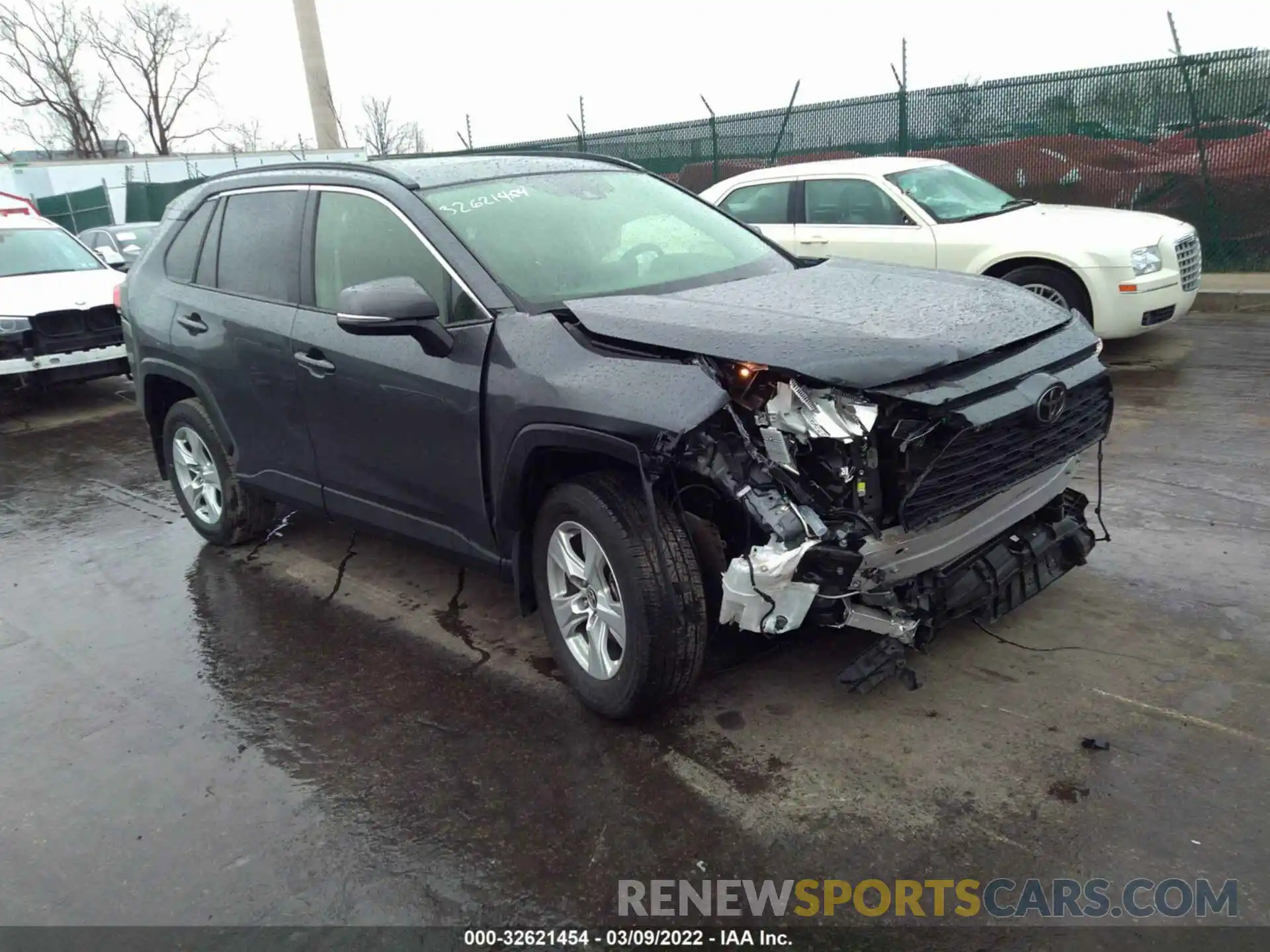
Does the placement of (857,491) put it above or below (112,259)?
below

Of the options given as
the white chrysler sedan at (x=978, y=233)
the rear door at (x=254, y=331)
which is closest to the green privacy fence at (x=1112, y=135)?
the white chrysler sedan at (x=978, y=233)

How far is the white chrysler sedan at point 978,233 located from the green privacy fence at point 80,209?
23787 mm

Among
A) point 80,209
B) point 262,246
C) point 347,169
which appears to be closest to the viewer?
point 347,169

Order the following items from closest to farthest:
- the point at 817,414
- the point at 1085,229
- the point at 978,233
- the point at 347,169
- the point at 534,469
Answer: the point at 817,414, the point at 534,469, the point at 347,169, the point at 1085,229, the point at 978,233

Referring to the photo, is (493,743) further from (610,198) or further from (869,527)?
(610,198)

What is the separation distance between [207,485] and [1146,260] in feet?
23.0

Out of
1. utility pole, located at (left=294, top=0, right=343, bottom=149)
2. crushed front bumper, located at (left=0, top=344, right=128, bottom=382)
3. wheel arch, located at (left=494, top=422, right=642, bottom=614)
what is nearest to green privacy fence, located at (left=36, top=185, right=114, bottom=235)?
utility pole, located at (left=294, top=0, right=343, bottom=149)

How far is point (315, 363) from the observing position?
4164 mm

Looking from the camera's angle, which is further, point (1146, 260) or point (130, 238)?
point (130, 238)

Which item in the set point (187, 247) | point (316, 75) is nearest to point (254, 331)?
point (187, 247)

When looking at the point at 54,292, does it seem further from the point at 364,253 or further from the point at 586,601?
the point at 586,601

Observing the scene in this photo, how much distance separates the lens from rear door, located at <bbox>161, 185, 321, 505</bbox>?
4422 mm

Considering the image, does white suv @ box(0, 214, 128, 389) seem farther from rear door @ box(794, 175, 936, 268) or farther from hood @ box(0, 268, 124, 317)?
rear door @ box(794, 175, 936, 268)

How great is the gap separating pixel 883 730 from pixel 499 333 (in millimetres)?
1913
